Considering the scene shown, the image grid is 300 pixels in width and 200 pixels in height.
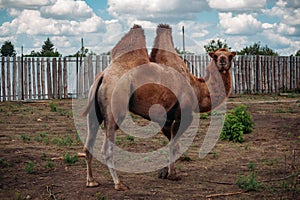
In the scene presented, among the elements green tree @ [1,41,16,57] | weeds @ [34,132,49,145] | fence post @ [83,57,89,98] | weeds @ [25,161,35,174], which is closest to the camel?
weeds @ [25,161,35,174]

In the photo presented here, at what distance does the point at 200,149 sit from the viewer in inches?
393

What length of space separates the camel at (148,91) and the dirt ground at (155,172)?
429 mm

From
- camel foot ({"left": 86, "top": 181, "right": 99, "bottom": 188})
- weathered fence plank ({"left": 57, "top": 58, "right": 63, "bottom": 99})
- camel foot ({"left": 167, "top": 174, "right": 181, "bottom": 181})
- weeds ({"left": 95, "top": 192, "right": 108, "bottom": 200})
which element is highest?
weathered fence plank ({"left": 57, "top": 58, "right": 63, "bottom": 99})

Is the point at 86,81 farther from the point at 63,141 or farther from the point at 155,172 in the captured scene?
the point at 155,172

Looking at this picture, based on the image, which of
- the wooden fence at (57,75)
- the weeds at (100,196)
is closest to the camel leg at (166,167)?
the weeds at (100,196)

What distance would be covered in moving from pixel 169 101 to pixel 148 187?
139cm

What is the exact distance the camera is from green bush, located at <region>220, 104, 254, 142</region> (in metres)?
10.8

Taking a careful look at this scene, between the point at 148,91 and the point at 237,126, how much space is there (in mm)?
4721

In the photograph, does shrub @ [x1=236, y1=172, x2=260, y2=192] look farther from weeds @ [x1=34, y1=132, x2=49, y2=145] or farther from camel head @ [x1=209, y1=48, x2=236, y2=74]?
weeds @ [x1=34, y1=132, x2=49, y2=145]

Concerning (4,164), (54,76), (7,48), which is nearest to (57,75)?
(54,76)

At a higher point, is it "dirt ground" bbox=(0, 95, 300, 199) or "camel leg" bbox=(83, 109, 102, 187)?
"camel leg" bbox=(83, 109, 102, 187)

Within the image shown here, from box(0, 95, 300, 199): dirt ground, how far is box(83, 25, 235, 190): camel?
1.41ft

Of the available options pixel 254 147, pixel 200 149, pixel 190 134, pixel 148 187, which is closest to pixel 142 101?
pixel 148 187

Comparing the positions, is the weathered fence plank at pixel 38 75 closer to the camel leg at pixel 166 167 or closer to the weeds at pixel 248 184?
the camel leg at pixel 166 167
